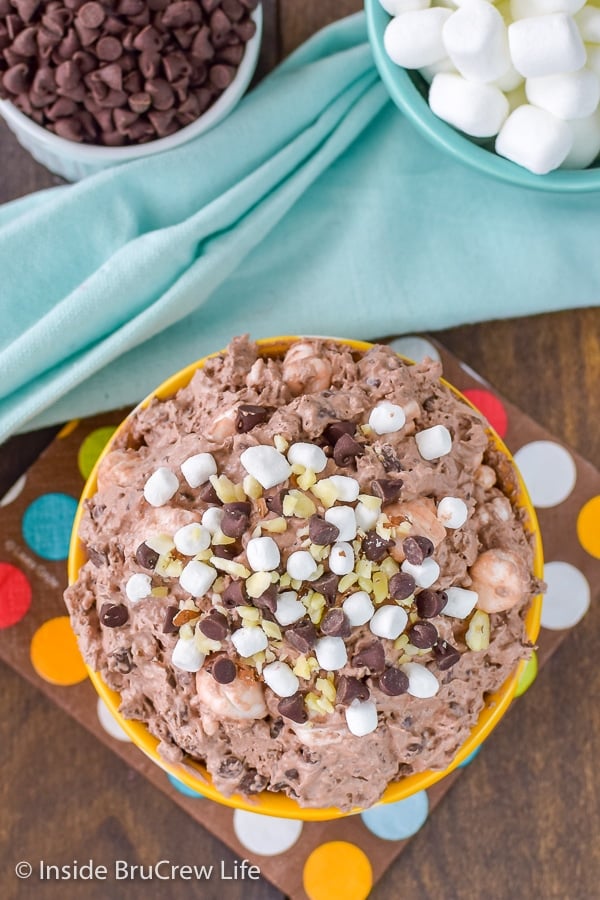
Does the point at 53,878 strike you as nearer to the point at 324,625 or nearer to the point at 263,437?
the point at 324,625

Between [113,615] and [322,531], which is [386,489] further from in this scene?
[113,615]

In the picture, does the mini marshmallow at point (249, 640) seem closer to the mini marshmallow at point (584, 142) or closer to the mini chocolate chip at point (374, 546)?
the mini chocolate chip at point (374, 546)

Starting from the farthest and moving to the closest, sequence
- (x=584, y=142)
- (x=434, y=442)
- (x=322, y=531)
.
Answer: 1. (x=584, y=142)
2. (x=434, y=442)
3. (x=322, y=531)

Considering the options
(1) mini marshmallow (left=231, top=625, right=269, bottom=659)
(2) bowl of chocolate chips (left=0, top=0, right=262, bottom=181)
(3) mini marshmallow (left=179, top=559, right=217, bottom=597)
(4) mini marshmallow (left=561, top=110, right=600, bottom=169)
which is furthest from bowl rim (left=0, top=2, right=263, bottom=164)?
(1) mini marshmallow (left=231, top=625, right=269, bottom=659)

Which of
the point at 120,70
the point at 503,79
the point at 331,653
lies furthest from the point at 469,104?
the point at 331,653

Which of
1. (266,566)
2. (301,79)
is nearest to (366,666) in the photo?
(266,566)
